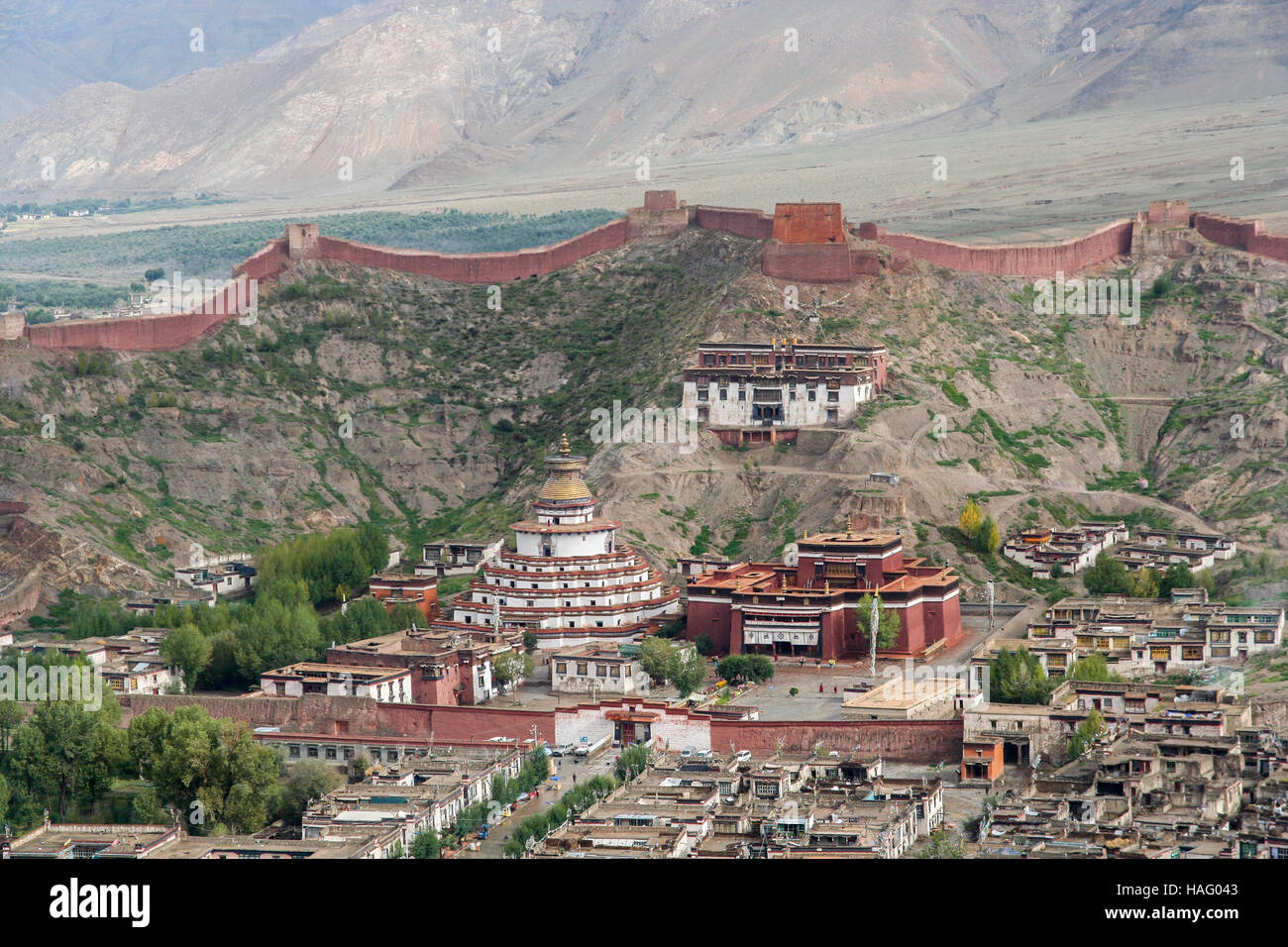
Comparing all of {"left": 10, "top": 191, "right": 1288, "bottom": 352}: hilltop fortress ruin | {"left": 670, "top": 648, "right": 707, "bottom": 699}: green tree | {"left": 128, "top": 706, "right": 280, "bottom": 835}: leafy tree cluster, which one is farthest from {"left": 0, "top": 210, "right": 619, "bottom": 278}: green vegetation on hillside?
{"left": 128, "top": 706, "right": 280, "bottom": 835}: leafy tree cluster

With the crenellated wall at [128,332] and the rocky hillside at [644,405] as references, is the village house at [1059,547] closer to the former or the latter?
the rocky hillside at [644,405]

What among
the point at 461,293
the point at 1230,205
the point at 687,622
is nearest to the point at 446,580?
the point at 687,622

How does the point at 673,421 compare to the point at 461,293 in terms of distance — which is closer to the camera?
the point at 673,421

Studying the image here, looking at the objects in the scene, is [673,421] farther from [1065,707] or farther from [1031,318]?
[1065,707]

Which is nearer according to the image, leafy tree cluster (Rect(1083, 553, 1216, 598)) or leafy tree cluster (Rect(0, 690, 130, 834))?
leafy tree cluster (Rect(0, 690, 130, 834))

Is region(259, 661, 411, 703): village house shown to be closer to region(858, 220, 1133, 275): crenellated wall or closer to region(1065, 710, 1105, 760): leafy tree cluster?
region(1065, 710, 1105, 760): leafy tree cluster

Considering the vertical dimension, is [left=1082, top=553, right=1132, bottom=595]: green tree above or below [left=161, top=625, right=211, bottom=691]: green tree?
above
